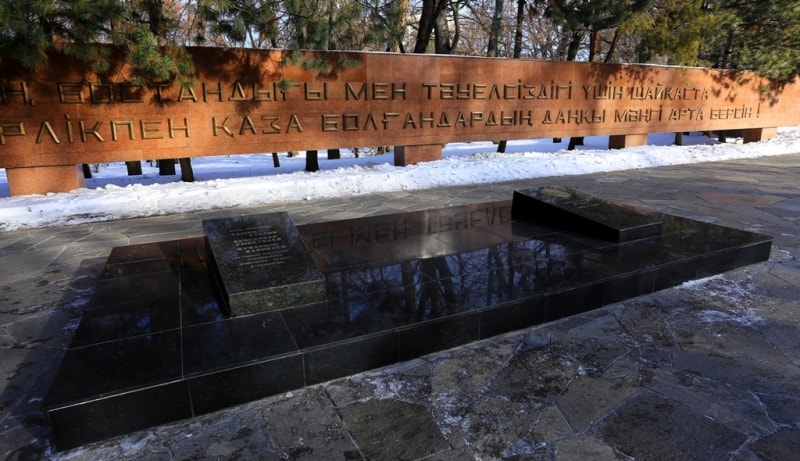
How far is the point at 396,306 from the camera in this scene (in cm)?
333

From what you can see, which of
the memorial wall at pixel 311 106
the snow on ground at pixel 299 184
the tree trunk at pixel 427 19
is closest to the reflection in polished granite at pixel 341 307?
the snow on ground at pixel 299 184

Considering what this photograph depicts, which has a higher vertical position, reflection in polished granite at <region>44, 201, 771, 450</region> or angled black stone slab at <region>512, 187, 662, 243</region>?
angled black stone slab at <region>512, 187, 662, 243</region>

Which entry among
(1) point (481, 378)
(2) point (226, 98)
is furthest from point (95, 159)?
(1) point (481, 378)

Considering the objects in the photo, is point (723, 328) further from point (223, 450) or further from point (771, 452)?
point (223, 450)

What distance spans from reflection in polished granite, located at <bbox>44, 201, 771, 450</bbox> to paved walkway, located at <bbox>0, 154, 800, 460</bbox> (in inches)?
4.6

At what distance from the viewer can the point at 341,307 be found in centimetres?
333

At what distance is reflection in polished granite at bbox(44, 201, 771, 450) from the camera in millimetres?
2496

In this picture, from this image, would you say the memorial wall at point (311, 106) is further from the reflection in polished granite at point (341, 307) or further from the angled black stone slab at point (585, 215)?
the angled black stone slab at point (585, 215)

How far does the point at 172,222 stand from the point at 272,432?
5.11 meters

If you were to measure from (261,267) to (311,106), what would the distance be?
6300 mm

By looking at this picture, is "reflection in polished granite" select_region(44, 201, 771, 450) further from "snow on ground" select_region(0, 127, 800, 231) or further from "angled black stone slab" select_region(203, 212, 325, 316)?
"snow on ground" select_region(0, 127, 800, 231)

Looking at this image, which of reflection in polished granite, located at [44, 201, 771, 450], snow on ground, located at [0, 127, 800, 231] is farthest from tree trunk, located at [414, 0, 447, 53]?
reflection in polished granite, located at [44, 201, 771, 450]

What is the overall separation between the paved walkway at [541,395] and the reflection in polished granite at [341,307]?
4.6 inches

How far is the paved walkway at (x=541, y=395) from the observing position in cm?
228
